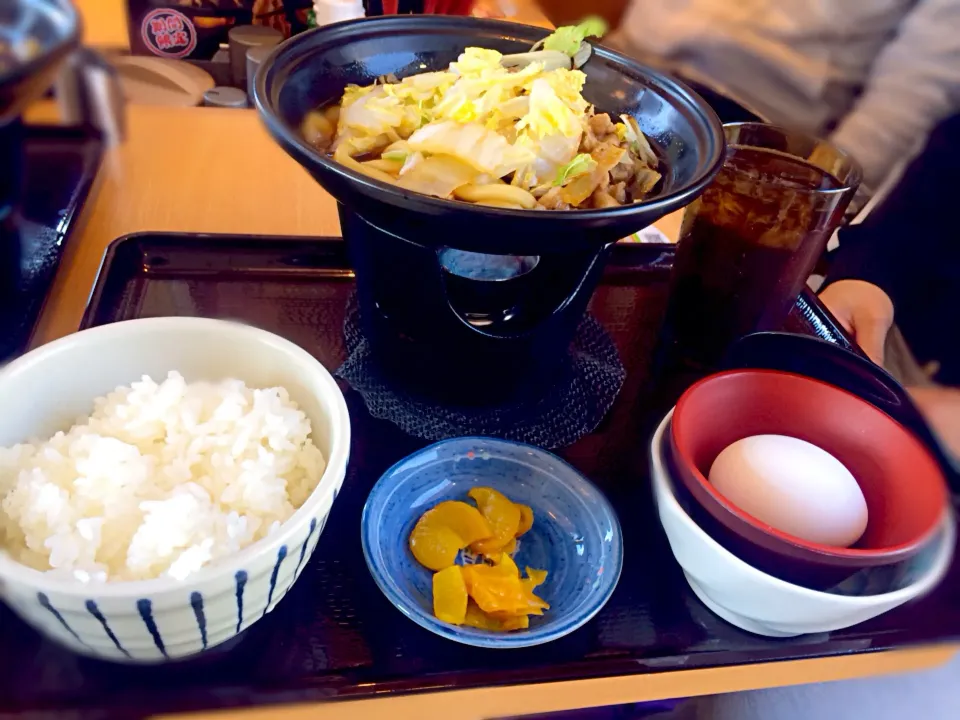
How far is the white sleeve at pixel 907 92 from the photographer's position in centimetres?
133

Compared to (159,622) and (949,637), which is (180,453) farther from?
(949,637)

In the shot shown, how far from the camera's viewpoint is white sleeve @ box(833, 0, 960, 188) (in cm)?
133

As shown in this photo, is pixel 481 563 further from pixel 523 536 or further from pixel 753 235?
pixel 753 235

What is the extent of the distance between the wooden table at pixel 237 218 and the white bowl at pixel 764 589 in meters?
0.04

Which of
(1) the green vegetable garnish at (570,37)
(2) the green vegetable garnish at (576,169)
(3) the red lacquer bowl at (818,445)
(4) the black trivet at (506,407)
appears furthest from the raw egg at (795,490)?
(1) the green vegetable garnish at (570,37)

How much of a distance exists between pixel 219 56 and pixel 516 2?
2.29 feet

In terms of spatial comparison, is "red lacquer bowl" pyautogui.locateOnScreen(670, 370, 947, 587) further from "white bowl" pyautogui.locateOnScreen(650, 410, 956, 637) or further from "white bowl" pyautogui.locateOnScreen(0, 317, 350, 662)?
"white bowl" pyautogui.locateOnScreen(0, 317, 350, 662)

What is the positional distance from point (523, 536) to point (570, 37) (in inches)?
20.8

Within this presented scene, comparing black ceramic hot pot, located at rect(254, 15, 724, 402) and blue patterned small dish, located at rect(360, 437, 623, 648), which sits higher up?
black ceramic hot pot, located at rect(254, 15, 724, 402)

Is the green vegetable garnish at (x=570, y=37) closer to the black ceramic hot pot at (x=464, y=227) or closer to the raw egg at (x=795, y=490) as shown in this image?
the black ceramic hot pot at (x=464, y=227)

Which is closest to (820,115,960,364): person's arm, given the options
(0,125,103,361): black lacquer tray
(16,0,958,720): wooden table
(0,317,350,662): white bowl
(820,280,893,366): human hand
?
(820,280,893,366): human hand

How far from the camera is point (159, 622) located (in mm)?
420

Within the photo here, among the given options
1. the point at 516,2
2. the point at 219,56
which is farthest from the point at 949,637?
the point at 516,2

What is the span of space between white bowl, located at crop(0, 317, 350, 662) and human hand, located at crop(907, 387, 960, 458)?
1.81 feet
